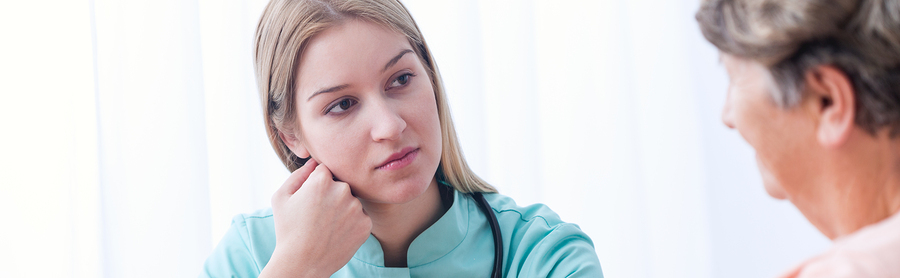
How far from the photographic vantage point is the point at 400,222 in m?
1.30

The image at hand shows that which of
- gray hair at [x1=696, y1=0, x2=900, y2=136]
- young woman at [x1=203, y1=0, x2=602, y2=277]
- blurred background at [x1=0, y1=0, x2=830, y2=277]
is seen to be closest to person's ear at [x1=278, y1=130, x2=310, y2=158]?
young woman at [x1=203, y1=0, x2=602, y2=277]

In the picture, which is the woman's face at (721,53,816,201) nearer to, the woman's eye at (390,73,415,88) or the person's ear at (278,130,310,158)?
the woman's eye at (390,73,415,88)

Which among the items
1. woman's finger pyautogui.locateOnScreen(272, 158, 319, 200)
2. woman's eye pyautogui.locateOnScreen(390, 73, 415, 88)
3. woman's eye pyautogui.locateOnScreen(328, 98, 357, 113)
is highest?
woman's eye pyautogui.locateOnScreen(390, 73, 415, 88)

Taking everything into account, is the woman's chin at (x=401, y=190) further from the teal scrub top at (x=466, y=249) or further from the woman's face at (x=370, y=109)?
the teal scrub top at (x=466, y=249)

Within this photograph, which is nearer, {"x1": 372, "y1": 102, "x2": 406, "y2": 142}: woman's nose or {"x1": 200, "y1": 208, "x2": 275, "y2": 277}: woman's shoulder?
{"x1": 372, "y1": 102, "x2": 406, "y2": 142}: woman's nose

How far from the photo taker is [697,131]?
7.17 ft

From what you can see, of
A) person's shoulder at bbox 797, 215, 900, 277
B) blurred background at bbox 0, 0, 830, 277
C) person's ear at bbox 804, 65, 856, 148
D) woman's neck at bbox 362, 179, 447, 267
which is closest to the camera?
person's shoulder at bbox 797, 215, 900, 277

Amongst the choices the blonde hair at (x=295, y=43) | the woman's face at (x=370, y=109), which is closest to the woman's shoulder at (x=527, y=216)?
the blonde hair at (x=295, y=43)

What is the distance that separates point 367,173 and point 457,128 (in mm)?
932

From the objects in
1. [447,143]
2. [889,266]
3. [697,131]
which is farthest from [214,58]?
[889,266]

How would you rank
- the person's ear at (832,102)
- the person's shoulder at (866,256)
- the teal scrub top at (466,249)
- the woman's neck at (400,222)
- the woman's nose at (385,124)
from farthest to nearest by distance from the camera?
the woman's neck at (400,222) → the teal scrub top at (466,249) → the woman's nose at (385,124) → the person's ear at (832,102) → the person's shoulder at (866,256)

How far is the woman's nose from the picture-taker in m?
1.09

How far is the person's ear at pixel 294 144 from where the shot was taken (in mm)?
1294

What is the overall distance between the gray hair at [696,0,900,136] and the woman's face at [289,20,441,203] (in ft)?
2.13
